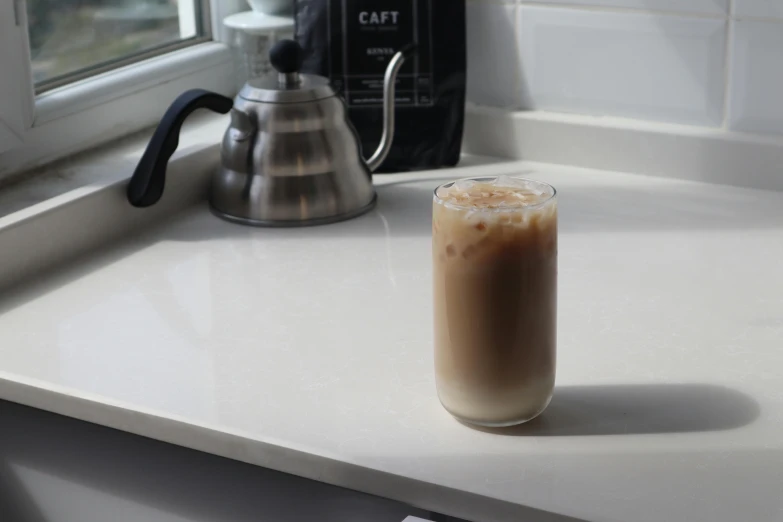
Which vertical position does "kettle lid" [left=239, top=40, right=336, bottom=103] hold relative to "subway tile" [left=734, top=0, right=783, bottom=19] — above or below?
below

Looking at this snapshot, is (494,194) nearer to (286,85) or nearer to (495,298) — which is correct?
(495,298)

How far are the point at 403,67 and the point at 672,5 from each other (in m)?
0.36

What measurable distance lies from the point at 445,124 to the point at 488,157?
0.10 m

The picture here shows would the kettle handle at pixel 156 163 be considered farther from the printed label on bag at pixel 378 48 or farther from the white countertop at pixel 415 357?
the printed label on bag at pixel 378 48

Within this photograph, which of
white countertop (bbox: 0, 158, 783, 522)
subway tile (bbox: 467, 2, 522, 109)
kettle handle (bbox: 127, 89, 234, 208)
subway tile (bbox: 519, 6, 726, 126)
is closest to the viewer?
white countertop (bbox: 0, 158, 783, 522)

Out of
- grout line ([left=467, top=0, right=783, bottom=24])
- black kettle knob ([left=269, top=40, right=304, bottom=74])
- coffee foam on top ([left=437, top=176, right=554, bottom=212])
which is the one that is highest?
grout line ([left=467, top=0, right=783, bottom=24])

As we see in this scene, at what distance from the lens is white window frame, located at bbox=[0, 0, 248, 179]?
4.16 feet

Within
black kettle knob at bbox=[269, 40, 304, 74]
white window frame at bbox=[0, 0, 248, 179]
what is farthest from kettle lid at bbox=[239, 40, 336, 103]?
white window frame at bbox=[0, 0, 248, 179]

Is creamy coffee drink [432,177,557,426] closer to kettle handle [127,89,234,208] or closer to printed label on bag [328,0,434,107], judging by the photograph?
kettle handle [127,89,234,208]

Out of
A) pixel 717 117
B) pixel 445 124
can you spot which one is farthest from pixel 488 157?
pixel 717 117

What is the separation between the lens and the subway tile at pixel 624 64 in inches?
52.7

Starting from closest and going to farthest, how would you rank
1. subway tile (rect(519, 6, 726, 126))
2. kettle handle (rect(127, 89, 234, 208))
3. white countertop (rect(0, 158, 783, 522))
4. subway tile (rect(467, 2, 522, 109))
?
white countertop (rect(0, 158, 783, 522)) → kettle handle (rect(127, 89, 234, 208)) → subway tile (rect(519, 6, 726, 126)) → subway tile (rect(467, 2, 522, 109))

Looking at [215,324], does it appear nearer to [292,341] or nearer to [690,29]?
[292,341]

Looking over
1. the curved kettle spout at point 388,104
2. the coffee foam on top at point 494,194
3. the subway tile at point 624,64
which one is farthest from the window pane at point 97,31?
the coffee foam on top at point 494,194
